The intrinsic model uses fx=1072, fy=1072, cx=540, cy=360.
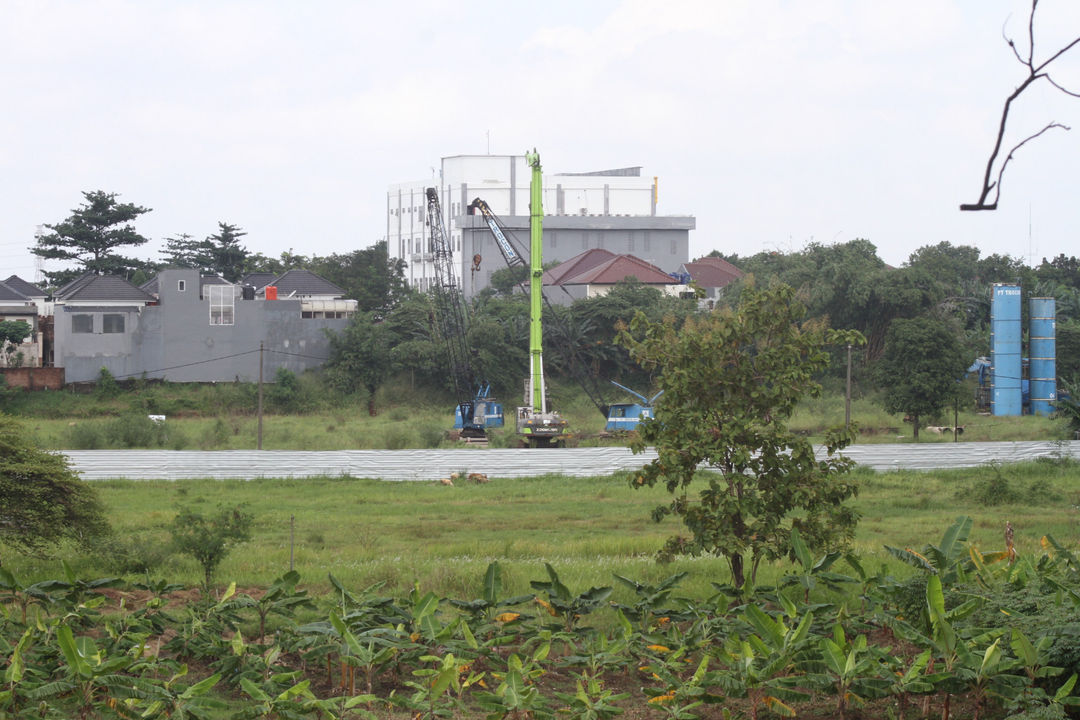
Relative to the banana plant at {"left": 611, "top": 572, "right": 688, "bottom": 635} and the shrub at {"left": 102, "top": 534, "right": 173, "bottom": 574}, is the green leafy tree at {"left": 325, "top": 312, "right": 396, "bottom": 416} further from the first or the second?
the banana plant at {"left": 611, "top": 572, "right": 688, "bottom": 635}

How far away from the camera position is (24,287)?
6900 centimetres

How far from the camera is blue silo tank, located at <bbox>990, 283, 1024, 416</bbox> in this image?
163ft

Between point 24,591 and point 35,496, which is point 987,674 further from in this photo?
point 35,496

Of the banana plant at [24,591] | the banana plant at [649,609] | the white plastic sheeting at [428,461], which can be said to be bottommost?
the white plastic sheeting at [428,461]

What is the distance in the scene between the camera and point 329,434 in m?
41.8

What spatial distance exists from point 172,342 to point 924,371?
3441 centimetres

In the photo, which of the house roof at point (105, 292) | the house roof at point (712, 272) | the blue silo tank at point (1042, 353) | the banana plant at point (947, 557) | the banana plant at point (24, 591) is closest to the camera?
the banana plant at point (947, 557)

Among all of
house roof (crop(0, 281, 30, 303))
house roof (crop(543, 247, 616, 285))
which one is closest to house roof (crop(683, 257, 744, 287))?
house roof (crop(543, 247, 616, 285))

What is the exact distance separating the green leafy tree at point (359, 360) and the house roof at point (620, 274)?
1682 cm

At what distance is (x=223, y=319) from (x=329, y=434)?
13887 millimetres

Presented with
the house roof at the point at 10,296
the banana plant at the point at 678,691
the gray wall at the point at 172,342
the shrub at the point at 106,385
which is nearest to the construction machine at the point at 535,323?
the gray wall at the point at 172,342

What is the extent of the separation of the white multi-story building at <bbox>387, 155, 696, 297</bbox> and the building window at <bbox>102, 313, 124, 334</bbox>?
101 ft

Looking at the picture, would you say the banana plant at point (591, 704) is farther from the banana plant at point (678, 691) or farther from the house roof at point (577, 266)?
the house roof at point (577, 266)

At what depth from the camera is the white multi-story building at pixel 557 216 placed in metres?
83.8
